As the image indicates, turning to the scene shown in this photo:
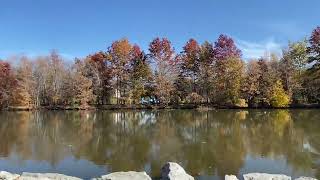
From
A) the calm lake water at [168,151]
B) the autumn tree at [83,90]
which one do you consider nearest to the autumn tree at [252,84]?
the autumn tree at [83,90]

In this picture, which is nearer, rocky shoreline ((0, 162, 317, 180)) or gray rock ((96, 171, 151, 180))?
rocky shoreline ((0, 162, 317, 180))

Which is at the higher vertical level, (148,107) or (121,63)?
(121,63)

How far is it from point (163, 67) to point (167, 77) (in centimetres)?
170

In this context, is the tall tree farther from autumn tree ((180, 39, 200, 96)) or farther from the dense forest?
autumn tree ((180, 39, 200, 96))

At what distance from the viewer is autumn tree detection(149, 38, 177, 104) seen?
187 feet

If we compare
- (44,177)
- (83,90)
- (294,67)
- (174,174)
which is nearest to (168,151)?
(174,174)

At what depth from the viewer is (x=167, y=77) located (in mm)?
57844

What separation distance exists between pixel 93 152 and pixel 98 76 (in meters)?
44.4

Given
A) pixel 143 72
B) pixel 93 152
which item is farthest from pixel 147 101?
pixel 93 152

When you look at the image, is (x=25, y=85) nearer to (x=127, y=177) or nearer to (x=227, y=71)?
(x=227, y=71)

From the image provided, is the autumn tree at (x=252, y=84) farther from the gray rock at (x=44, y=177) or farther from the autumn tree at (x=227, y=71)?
the gray rock at (x=44, y=177)

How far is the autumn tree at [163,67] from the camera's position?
5700 centimetres

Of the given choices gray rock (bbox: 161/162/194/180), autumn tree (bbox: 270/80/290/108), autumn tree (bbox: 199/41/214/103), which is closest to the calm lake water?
gray rock (bbox: 161/162/194/180)

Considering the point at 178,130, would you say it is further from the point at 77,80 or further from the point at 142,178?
the point at 77,80
